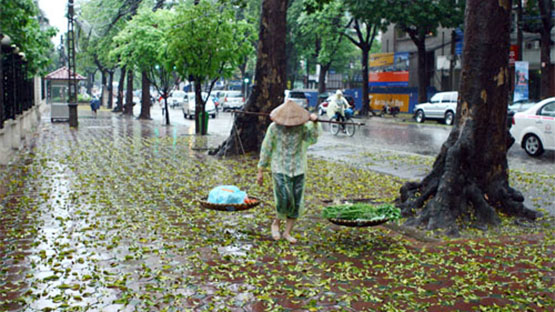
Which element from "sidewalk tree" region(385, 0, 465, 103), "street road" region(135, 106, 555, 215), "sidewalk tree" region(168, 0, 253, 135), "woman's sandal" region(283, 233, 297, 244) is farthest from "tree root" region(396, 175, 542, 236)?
"sidewalk tree" region(385, 0, 465, 103)

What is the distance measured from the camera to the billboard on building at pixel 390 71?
164ft

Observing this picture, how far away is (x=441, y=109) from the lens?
112ft

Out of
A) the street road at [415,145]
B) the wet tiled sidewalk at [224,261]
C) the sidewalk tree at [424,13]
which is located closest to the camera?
the wet tiled sidewalk at [224,261]

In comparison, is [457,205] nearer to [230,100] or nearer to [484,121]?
[484,121]

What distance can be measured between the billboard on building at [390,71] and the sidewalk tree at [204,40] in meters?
28.4

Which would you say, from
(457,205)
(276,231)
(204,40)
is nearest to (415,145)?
(204,40)

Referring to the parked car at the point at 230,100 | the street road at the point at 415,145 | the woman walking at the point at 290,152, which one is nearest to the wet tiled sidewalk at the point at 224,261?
the woman walking at the point at 290,152

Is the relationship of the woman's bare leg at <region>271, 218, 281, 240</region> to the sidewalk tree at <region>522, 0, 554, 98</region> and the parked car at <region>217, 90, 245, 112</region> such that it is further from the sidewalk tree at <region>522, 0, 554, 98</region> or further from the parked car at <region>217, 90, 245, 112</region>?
the parked car at <region>217, 90, 245, 112</region>

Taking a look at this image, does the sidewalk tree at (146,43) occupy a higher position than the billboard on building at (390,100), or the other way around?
the sidewalk tree at (146,43)

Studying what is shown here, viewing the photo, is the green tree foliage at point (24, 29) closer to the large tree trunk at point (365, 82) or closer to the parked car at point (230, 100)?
the large tree trunk at point (365, 82)

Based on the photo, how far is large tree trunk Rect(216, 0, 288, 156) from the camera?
16719mm

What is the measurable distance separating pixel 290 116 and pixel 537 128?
11643 millimetres

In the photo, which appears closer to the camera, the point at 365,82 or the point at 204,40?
the point at 204,40

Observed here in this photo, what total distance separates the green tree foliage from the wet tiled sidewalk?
8696mm
